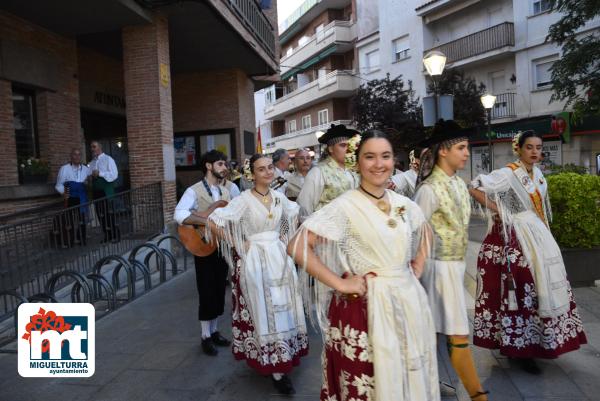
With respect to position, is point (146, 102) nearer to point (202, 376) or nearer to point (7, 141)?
point (7, 141)

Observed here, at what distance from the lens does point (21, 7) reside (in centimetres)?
934

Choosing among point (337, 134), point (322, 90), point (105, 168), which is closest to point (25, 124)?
point (105, 168)

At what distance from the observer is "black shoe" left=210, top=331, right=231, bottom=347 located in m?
5.13

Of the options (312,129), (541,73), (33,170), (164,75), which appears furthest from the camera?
(312,129)

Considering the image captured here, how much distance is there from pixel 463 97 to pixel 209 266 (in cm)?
1871

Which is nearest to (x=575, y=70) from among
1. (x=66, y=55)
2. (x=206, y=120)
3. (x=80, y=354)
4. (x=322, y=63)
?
(x=206, y=120)

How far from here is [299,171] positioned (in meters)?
7.79

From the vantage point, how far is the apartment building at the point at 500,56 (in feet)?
70.7

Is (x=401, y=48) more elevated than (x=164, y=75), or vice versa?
(x=401, y=48)

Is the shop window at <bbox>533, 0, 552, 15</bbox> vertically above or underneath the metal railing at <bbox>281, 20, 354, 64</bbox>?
underneath

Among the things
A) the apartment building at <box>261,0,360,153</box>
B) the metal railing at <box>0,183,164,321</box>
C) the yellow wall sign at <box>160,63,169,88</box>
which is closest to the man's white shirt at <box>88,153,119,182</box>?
the metal railing at <box>0,183,164,321</box>

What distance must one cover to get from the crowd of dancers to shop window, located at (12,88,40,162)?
22.2ft

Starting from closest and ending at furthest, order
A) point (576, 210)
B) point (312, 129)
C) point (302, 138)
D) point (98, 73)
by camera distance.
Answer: point (576, 210)
point (98, 73)
point (312, 129)
point (302, 138)

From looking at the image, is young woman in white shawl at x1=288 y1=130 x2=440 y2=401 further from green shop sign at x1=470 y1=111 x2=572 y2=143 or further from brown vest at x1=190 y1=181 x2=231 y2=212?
green shop sign at x1=470 y1=111 x2=572 y2=143
